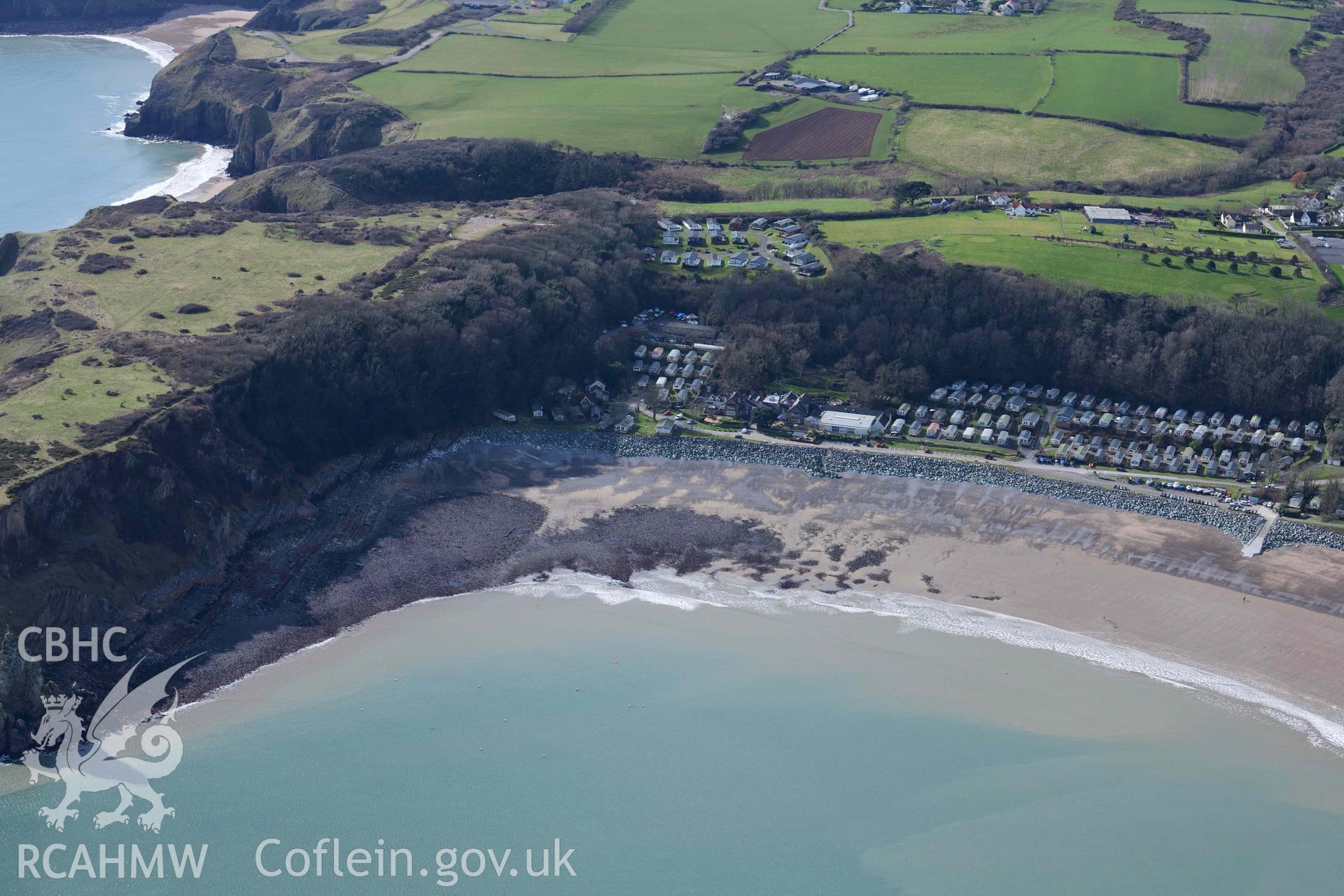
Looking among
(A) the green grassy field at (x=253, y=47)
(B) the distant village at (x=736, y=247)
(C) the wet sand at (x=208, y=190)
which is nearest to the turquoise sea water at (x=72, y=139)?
(C) the wet sand at (x=208, y=190)

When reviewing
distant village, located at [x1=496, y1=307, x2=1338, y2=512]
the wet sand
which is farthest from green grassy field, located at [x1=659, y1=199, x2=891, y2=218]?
the wet sand

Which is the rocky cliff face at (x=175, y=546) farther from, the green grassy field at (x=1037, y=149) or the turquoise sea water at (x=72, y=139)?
the green grassy field at (x=1037, y=149)

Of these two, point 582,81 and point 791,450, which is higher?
point 582,81

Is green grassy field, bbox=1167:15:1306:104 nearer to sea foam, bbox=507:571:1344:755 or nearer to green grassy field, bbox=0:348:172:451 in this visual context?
sea foam, bbox=507:571:1344:755

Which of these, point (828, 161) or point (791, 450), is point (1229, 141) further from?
point (791, 450)

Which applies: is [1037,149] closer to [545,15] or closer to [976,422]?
[976,422]

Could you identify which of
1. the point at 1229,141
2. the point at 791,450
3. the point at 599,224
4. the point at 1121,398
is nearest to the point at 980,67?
the point at 1229,141
